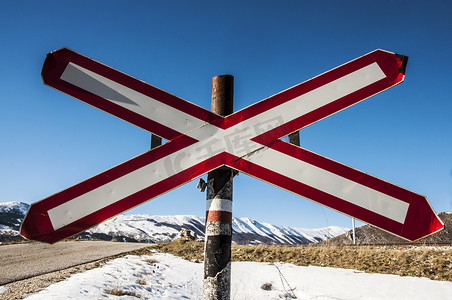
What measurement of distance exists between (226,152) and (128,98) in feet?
2.19

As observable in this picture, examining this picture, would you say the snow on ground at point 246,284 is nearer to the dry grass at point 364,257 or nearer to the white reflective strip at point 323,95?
the dry grass at point 364,257

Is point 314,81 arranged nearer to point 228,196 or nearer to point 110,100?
point 228,196

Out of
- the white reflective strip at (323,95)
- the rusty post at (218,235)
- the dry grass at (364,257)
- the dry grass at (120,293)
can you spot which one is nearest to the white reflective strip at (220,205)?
the rusty post at (218,235)

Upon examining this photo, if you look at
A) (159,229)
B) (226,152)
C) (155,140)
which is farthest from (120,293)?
(159,229)

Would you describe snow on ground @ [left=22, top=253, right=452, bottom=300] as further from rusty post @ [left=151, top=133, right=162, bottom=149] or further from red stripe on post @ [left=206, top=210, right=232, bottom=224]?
rusty post @ [left=151, top=133, right=162, bottom=149]

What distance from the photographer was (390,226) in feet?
4.52

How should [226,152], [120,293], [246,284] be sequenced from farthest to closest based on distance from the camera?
[246,284], [120,293], [226,152]

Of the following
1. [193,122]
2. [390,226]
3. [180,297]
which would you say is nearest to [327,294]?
[180,297]

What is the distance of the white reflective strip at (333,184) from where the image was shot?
1.39 metres

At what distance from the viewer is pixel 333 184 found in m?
1.46

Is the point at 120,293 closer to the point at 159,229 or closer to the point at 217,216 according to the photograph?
the point at 217,216

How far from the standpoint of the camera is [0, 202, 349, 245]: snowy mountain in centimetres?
6921

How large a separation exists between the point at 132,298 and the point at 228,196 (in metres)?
4.48

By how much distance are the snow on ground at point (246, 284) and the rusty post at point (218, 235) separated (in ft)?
12.7
